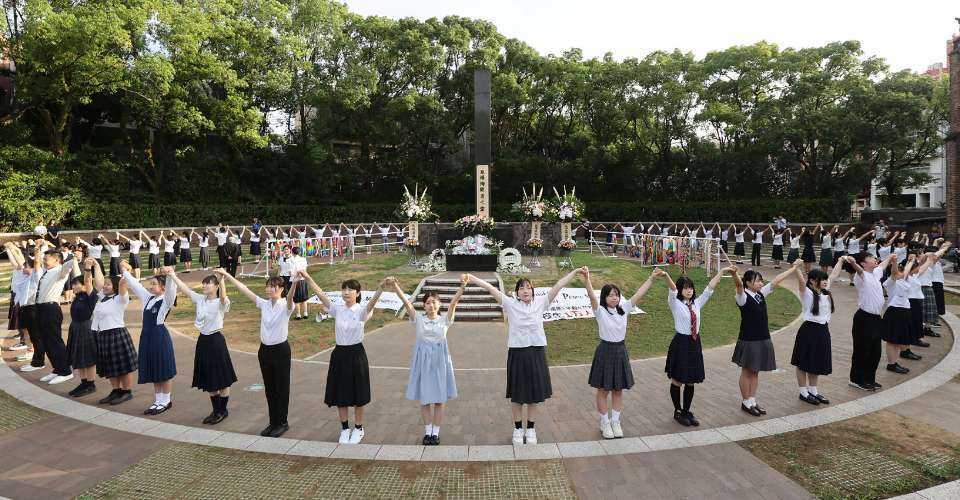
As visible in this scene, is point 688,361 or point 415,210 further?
point 415,210

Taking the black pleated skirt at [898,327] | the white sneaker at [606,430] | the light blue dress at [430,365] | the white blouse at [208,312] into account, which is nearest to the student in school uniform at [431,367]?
the light blue dress at [430,365]

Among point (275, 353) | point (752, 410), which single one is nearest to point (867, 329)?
point (752, 410)

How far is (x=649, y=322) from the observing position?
38.8ft

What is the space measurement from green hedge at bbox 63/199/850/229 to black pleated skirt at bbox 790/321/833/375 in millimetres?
27648

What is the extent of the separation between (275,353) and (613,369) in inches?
156

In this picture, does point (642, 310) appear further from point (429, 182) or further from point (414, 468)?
point (429, 182)

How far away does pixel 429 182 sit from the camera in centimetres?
3747

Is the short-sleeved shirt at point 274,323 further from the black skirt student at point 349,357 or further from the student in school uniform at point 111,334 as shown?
the student in school uniform at point 111,334

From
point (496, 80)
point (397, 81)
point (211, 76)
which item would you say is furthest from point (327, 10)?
point (496, 80)

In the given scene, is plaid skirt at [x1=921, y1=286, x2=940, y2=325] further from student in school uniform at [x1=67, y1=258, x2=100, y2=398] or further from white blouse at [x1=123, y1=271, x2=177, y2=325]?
student in school uniform at [x1=67, y1=258, x2=100, y2=398]

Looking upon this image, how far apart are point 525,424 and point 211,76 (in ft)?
96.4

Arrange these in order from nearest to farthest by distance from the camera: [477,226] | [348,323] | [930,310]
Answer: [348,323]
[930,310]
[477,226]

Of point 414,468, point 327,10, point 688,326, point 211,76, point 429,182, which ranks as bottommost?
point 414,468

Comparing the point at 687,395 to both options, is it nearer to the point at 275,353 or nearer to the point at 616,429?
the point at 616,429
